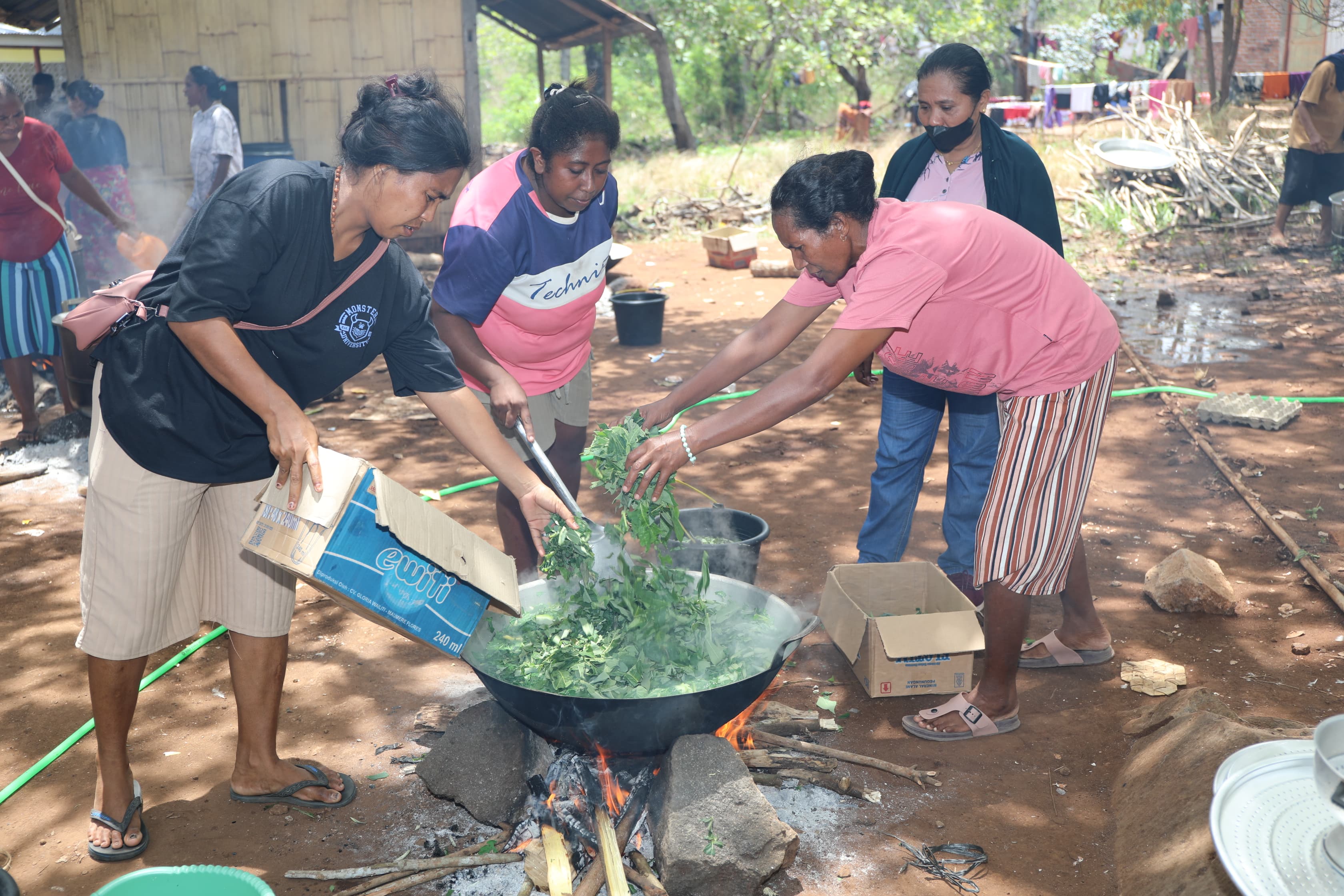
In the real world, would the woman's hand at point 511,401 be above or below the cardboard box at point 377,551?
above

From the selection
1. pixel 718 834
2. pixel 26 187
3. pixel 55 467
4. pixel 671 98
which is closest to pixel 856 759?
pixel 718 834

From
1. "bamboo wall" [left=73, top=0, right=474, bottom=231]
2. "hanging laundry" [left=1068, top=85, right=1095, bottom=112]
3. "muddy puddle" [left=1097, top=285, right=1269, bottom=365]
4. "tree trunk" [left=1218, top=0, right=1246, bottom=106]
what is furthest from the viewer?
"hanging laundry" [left=1068, top=85, right=1095, bottom=112]

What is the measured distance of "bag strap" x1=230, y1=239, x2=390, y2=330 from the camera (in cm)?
258

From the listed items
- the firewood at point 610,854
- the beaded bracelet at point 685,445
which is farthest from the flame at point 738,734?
the beaded bracelet at point 685,445

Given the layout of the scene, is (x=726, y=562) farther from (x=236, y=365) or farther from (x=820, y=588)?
(x=236, y=365)

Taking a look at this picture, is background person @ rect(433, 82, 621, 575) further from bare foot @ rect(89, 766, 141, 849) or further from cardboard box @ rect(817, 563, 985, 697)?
bare foot @ rect(89, 766, 141, 849)

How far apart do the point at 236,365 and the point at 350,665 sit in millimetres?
1991

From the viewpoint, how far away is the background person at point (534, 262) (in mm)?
3381

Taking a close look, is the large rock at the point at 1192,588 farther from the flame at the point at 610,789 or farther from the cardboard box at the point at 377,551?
the cardboard box at the point at 377,551

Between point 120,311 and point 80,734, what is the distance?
67.3 inches

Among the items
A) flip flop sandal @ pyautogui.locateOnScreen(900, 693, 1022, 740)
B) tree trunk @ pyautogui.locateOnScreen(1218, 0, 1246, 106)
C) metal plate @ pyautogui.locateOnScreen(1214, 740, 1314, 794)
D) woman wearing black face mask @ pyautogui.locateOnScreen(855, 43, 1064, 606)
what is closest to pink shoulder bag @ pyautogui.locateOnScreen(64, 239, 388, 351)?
woman wearing black face mask @ pyautogui.locateOnScreen(855, 43, 1064, 606)

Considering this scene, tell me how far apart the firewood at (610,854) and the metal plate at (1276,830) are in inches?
63.7

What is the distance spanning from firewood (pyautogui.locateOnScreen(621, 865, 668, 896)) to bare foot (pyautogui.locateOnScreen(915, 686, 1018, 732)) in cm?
121

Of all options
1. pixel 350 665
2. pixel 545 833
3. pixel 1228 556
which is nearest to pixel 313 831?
pixel 545 833
